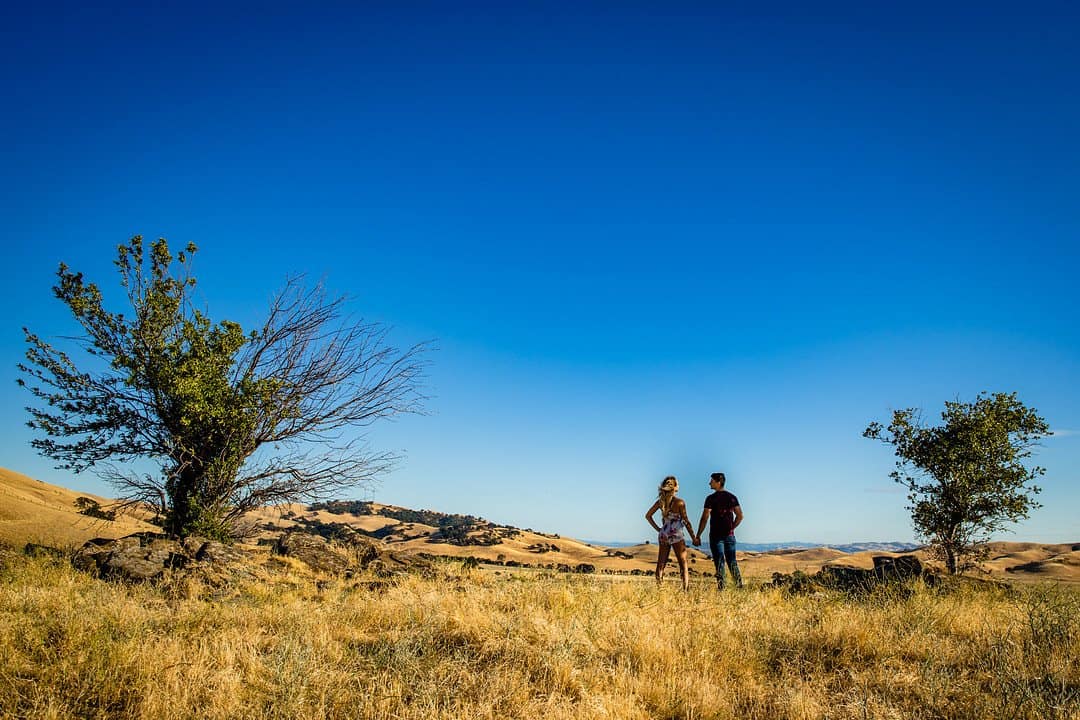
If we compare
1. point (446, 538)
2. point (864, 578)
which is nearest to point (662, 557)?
point (864, 578)

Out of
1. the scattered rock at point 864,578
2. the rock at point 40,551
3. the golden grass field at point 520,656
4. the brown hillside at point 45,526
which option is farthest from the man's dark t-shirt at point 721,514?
the brown hillside at point 45,526

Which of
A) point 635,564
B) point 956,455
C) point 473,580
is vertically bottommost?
point 635,564

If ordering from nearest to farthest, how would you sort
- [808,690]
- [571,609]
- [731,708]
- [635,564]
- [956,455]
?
[731,708]
[808,690]
[571,609]
[956,455]
[635,564]

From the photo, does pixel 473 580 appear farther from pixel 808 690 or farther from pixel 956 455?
pixel 956 455

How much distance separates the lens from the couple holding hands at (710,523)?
35.4 feet

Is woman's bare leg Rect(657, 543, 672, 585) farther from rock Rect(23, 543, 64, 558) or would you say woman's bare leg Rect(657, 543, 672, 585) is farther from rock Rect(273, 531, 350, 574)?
rock Rect(23, 543, 64, 558)

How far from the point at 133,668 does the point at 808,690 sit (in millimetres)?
5974

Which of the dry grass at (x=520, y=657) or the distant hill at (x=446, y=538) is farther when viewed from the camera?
the distant hill at (x=446, y=538)

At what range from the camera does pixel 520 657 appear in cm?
576

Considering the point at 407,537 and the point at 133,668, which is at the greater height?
the point at 133,668

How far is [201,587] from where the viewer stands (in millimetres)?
9039

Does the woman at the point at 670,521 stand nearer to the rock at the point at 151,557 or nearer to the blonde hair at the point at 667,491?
the blonde hair at the point at 667,491

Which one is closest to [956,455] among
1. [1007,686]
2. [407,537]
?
[1007,686]

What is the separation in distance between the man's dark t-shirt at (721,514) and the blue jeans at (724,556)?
0.27 feet
